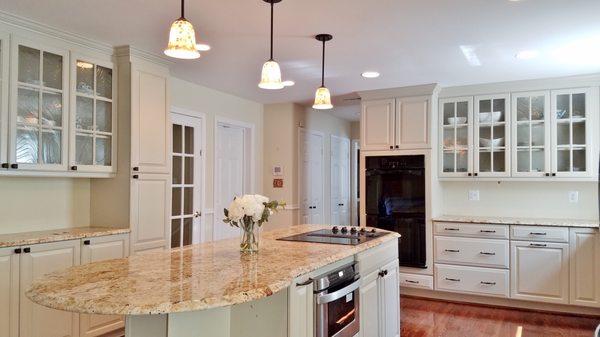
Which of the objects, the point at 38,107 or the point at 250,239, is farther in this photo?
the point at 38,107

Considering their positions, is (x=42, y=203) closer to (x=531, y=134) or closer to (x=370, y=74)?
(x=370, y=74)

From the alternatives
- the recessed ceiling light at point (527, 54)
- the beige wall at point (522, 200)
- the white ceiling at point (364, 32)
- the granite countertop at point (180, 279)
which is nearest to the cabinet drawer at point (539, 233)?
the beige wall at point (522, 200)

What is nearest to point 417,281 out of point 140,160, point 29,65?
point 140,160

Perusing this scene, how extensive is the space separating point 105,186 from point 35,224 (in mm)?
580

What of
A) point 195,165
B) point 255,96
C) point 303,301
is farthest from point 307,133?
point 303,301

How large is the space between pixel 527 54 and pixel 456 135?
1.40 m

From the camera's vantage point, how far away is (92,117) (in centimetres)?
340

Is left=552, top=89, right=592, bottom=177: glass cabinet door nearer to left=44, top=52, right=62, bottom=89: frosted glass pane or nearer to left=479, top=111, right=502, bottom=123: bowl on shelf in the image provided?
left=479, top=111, right=502, bottom=123: bowl on shelf

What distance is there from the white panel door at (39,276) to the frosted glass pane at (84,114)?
2.97 feet

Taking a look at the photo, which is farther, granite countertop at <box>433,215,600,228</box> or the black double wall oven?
the black double wall oven

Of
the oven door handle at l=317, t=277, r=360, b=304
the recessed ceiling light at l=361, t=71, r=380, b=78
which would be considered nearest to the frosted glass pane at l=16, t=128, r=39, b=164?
Result: the oven door handle at l=317, t=277, r=360, b=304

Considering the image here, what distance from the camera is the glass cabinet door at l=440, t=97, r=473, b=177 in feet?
15.6

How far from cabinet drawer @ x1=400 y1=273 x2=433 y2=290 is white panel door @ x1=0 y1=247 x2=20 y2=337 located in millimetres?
3634

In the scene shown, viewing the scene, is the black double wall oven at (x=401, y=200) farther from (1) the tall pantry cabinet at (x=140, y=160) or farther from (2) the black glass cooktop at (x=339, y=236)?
(1) the tall pantry cabinet at (x=140, y=160)
